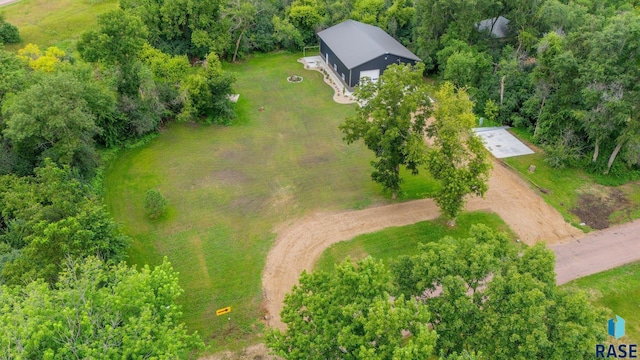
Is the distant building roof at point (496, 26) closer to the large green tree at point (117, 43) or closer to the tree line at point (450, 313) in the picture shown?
the large green tree at point (117, 43)

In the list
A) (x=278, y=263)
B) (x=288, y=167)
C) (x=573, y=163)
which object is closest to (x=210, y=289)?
(x=278, y=263)

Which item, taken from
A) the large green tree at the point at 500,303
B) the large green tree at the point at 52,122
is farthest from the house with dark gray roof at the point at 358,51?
the large green tree at the point at 500,303

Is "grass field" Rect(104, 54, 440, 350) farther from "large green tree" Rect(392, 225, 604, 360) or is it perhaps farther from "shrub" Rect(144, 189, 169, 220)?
"large green tree" Rect(392, 225, 604, 360)

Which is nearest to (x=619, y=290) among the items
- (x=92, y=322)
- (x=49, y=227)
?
(x=92, y=322)

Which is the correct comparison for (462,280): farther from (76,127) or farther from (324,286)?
(76,127)

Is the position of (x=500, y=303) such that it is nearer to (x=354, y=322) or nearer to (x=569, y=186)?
(x=354, y=322)

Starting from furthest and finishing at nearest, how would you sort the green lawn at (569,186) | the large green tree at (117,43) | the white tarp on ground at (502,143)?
the white tarp on ground at (502,143)
the large green tree at (117,43)
the green lawn at (569,186)
